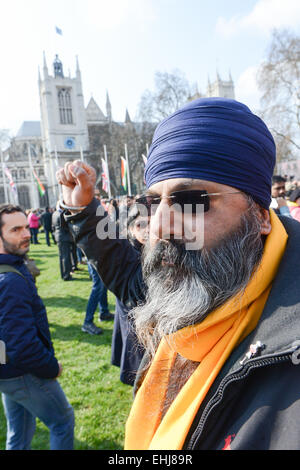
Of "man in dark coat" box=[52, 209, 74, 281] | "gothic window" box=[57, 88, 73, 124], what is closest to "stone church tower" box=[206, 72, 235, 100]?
"gothic window" box=[57, 88, 73, 124]

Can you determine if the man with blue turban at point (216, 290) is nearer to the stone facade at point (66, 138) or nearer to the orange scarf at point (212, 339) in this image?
Answer: the orange scarf at point (212, 339)

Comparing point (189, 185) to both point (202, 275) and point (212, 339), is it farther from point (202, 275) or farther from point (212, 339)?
point (212, 339)

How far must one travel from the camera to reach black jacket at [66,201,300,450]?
2.68ft

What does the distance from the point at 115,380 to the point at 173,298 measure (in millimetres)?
3384

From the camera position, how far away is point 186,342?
1142mm

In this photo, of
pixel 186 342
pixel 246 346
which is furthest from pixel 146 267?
pixel 246 346

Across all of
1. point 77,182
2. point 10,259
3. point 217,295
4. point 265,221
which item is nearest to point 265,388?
point 217,295

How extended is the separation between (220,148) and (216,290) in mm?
528

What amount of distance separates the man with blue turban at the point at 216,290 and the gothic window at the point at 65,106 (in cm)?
5884

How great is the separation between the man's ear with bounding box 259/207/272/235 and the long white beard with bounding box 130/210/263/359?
0.14 feet

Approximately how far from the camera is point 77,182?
175cm

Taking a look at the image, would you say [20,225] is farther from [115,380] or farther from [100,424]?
[115,380]

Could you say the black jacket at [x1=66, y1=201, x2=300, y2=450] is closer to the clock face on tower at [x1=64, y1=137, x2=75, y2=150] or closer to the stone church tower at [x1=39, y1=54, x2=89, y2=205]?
the stone church tower at [x1=39, y1=54, x2=89, y2=205]

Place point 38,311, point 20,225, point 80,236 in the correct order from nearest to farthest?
point 80,236 < point 38,311 < point 20,225
